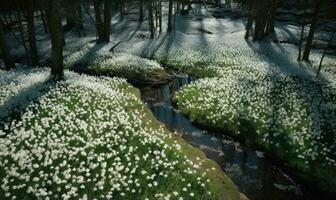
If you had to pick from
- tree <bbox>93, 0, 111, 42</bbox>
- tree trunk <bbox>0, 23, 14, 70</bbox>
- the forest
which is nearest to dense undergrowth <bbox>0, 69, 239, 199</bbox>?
the forest

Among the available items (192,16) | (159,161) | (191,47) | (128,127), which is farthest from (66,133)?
(192,16)

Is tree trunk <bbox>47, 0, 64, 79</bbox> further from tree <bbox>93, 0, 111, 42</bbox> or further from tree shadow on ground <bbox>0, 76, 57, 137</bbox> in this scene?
tree <bbox>93, 0, 111, 42</bbox>

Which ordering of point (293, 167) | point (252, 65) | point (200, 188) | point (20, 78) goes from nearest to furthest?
point (200, 188), point (293, 167), point (20, 78), point (252, 65)

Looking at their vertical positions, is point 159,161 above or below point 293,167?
above

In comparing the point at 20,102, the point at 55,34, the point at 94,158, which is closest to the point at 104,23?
the point at 55,34

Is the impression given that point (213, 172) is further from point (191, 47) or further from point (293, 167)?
point (191, 47)

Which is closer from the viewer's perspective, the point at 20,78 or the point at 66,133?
the point at 66,133
